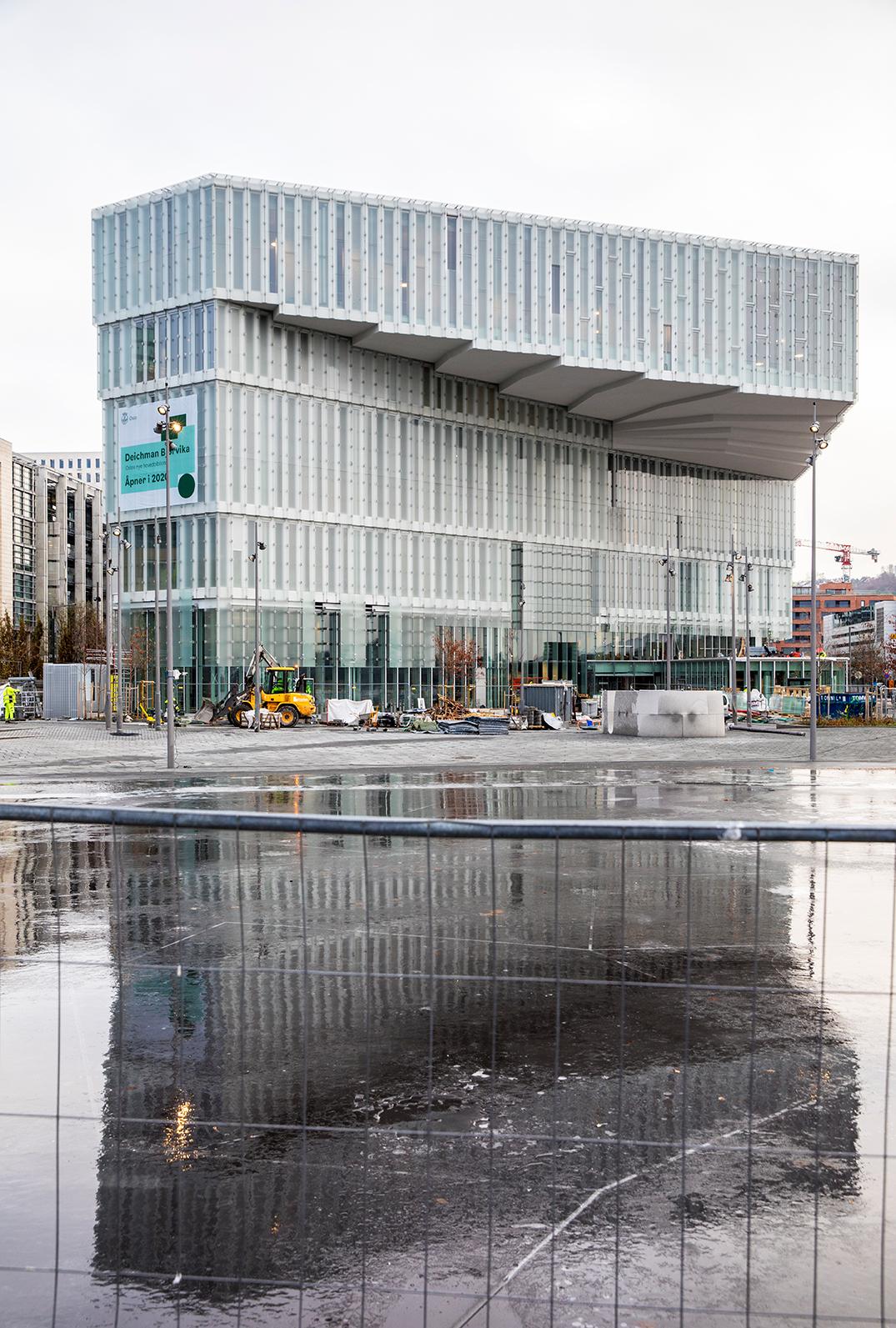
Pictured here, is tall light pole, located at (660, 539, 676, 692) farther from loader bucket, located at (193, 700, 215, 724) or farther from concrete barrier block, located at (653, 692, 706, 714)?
loader bucket, located at (193, 700, 215, 724)

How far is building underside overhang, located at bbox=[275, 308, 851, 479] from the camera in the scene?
81.1 m

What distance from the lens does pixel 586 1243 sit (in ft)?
14.6

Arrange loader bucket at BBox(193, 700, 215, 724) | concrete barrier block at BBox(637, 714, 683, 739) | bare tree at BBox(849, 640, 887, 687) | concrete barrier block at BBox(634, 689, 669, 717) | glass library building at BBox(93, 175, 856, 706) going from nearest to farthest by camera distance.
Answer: concrete barrier block at BBox(637, 714, 683, 739), concrete barrier block at BBox(634, 689, 669, 717), loader bucket at BBox(193, 700, 215, 724), glass library building at BBox(93, 175, 856, 706), bare tree at BBox(849, 640, 887, 687)

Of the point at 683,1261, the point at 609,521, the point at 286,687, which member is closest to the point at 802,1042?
the point at 683,1261

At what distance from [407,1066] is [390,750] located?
109 ft

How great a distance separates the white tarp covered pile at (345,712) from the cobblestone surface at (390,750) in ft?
34.3

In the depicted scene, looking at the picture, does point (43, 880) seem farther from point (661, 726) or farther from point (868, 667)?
point (868, 667)

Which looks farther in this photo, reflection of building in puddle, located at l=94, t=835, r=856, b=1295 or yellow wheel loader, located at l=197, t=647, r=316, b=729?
yellow wheel loader, located at l=197, t=647, r=316, b=729

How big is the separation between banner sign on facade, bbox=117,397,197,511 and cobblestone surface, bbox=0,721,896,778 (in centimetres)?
2733

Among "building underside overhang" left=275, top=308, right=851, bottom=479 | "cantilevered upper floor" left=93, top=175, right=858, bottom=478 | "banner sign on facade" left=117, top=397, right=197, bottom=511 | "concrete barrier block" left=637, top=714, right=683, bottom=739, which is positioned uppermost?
"cantilevered upper floor" left=93, top=175, right=858, bottom=478

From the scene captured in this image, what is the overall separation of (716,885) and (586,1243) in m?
8.45

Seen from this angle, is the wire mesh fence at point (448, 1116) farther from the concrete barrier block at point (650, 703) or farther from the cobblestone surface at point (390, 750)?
the concrete barrier block at point (650, 703)

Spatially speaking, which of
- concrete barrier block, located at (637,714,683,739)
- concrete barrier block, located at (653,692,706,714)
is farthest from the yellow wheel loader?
concrete barrier block, located at (653,692,706,714)

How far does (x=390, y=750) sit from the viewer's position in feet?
130
